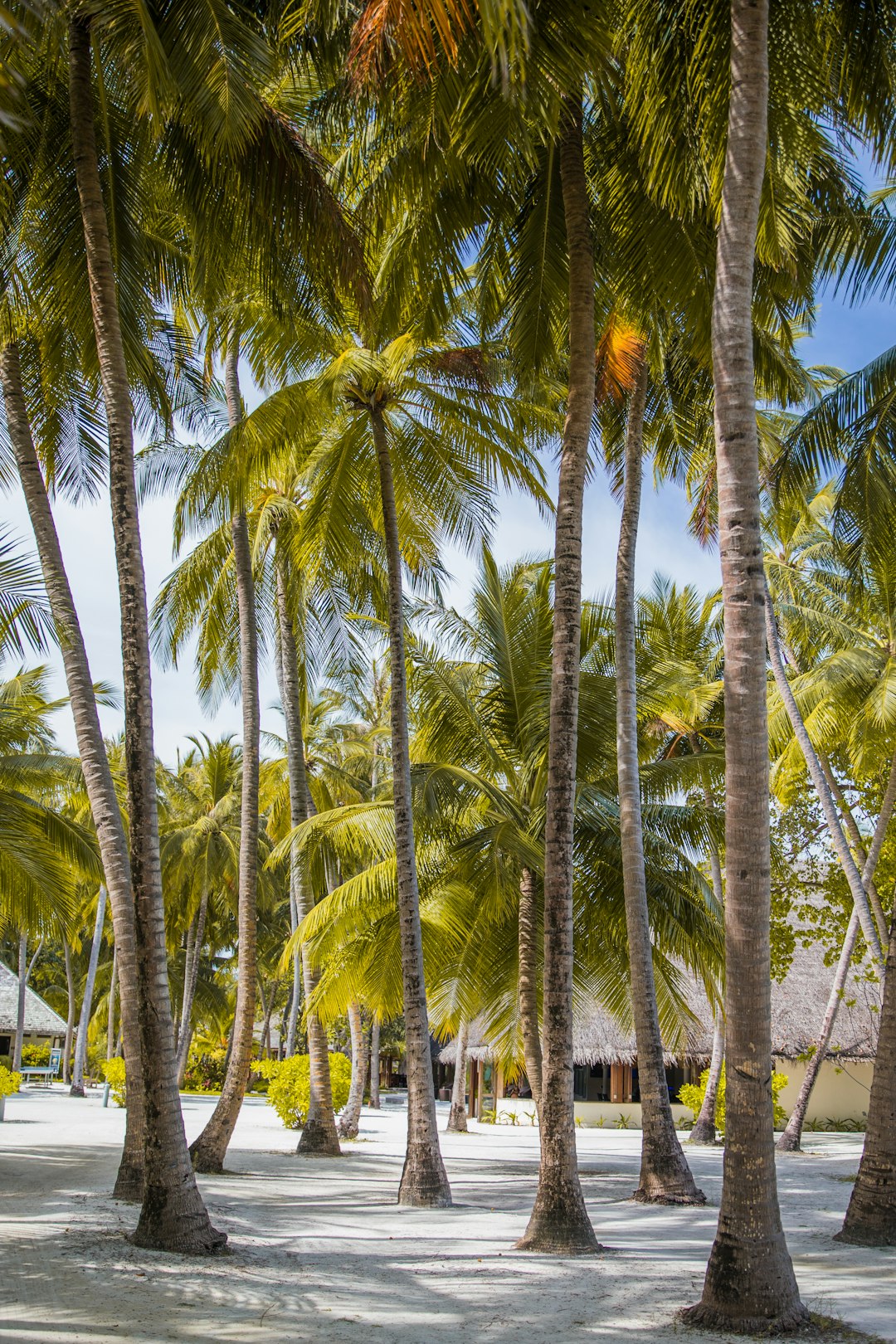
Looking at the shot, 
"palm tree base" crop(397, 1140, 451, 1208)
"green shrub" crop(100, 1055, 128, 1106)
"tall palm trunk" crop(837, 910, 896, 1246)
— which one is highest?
"tall palm trunk" crop(837, 910, 896, 1246)

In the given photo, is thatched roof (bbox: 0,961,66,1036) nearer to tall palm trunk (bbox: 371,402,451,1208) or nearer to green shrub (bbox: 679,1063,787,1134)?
green shrub (bbox: 679,1063,787,1134)

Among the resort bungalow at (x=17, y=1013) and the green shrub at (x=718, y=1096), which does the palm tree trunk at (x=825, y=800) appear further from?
the resort bungalow at (x=17, y=1013)

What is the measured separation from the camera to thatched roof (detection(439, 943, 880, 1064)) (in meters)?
25.2

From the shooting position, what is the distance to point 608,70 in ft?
27.1

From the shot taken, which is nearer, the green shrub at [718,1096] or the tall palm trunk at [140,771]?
the tall palm trunk at [140,771]

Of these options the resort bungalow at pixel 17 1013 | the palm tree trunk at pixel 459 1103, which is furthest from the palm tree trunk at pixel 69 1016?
the palm tree trunk at pixel 459 1103

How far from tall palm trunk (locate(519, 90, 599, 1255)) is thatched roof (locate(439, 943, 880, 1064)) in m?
17.2

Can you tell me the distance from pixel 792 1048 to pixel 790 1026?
76 cm

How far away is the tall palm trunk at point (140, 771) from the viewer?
7113 mm

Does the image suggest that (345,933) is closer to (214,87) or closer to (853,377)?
(853,377)

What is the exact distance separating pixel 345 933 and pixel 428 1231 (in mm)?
5125

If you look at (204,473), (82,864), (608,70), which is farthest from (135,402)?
(82,864)

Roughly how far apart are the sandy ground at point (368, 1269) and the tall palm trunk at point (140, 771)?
31 cm

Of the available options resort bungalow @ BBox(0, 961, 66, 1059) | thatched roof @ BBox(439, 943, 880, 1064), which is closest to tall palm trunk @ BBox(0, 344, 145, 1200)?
thatched roof @ BBox(439, 943, 880, 1064)
